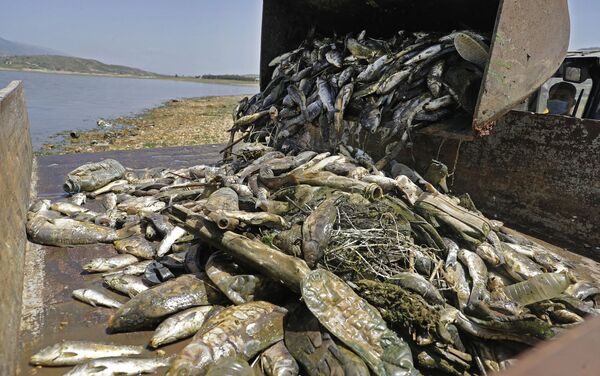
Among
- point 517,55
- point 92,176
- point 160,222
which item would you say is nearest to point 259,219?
point 160,222

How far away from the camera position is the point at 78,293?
3.68 metres

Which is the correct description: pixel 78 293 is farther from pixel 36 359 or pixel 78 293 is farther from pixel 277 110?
pixel 277 110

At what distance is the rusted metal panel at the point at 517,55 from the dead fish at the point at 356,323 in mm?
2496

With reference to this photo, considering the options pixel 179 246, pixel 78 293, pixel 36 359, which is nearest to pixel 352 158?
pixel 179 246

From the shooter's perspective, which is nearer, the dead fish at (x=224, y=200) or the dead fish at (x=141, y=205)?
the dead fish at (x=224, y=200)

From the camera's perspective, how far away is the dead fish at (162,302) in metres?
3.27

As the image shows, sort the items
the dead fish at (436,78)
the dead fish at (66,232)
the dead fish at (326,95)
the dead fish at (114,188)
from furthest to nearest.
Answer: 1. the dead fish at (114,188)
2. the dead fish at (326,95)
3. the dead fish at (436,78)
4. the dead fish at (66,232)

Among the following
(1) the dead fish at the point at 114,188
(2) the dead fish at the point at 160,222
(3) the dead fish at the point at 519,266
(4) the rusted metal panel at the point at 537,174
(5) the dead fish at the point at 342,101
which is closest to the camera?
(3) the dead fish at the point at 519,266

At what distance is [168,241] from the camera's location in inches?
180

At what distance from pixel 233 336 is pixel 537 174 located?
4226mm

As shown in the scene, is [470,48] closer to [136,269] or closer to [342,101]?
[342,101]

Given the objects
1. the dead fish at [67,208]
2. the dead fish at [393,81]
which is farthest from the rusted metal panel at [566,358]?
the dead fish at [67,208]

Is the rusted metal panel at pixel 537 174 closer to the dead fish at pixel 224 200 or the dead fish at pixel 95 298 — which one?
the dead fish at pixel 224 200

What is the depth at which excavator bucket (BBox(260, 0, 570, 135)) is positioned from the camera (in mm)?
3994
